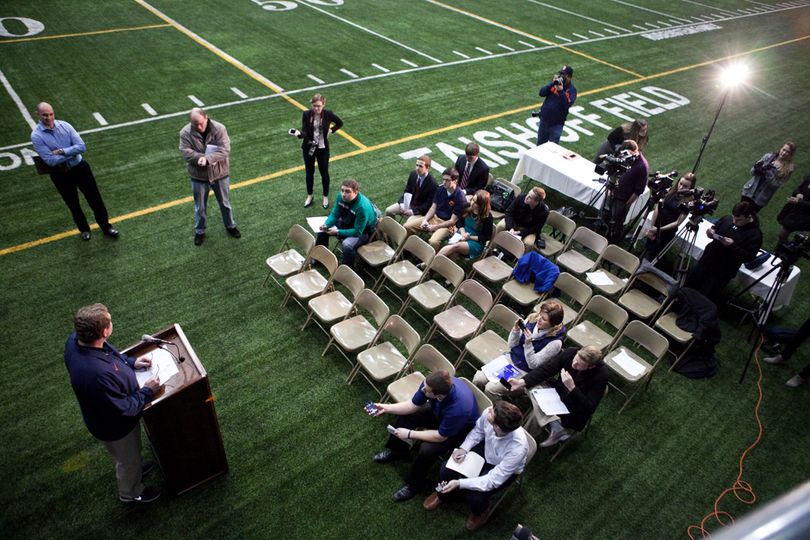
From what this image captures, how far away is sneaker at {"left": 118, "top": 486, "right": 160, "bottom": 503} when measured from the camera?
14.7 ft

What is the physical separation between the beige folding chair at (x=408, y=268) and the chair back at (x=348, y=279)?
495mm

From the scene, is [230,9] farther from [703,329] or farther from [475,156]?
[703,329]

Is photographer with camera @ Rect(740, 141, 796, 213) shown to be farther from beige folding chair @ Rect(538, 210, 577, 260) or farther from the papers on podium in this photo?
the papers on podium

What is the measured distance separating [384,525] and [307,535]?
0.68m

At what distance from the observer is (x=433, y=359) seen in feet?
17.6

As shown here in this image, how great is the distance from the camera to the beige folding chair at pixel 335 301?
19.9 ft

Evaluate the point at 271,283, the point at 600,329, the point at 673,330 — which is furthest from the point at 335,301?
the point at 673,330

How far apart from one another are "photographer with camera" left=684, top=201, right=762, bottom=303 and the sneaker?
675 centimetres

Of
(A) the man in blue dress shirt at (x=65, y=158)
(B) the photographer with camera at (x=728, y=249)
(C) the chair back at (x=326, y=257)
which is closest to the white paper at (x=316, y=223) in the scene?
(C) the chair back at (x=326, y=257)

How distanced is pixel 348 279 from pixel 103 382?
3.13 m

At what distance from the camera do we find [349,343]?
5719 millimetres

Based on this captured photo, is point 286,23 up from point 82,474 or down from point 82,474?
up

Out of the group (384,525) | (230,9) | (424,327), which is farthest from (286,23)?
(384,525)

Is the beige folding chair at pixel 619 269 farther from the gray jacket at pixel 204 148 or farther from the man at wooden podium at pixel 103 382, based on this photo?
the man at wooden podium at pixel 103 382
